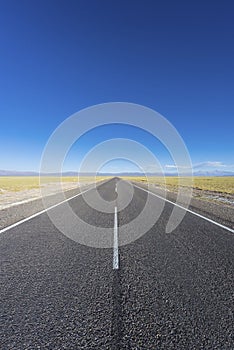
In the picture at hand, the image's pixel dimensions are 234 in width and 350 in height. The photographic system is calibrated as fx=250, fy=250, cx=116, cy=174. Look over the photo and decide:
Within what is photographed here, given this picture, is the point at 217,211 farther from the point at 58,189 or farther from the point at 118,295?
the point at 58,189

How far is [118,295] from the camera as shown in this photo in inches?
127

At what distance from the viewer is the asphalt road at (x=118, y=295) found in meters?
2.38

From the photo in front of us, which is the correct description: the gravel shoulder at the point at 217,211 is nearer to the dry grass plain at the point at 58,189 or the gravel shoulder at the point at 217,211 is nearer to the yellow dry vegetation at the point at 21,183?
the dry grass plain at the point at 58,189

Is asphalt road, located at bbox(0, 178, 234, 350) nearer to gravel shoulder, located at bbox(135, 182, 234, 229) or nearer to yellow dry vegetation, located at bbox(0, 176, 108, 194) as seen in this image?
gravel shoulder, located at bbox(135, 182, 234, 229)

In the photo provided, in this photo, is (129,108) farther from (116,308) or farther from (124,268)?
(116,308)

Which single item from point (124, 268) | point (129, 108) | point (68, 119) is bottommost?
point (124, 268)

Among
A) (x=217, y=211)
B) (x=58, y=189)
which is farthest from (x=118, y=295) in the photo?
(x=58, y=189)

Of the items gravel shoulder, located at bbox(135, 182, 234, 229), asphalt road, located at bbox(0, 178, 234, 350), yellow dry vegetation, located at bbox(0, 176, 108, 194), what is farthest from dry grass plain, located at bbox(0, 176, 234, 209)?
asphalt road, located at bbox(0, 178, 234, 350)

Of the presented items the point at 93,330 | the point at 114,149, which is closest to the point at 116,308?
the point at 93,330

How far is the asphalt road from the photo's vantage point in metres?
2.38

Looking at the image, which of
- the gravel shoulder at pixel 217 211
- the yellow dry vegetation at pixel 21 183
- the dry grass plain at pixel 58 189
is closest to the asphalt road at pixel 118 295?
the gravel shoulder at pixel 217 211

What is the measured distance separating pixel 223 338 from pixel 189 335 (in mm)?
315

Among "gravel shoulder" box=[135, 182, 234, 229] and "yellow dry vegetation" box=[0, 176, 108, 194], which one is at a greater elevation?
"yellow dry vegetation" box=[0, 176, 108, 194]

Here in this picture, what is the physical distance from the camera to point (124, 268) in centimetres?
425
